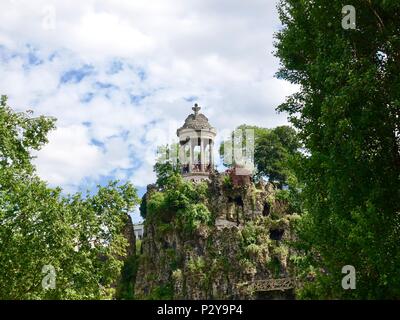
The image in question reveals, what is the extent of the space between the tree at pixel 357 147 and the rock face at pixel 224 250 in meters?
31.8

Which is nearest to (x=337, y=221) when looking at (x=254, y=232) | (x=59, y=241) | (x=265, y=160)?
(x=59, y=241)

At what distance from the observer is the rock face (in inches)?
1970

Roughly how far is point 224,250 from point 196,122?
21028mm

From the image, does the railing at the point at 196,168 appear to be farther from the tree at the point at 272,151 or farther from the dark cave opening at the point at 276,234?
the dark cave opening at the point at 276,234

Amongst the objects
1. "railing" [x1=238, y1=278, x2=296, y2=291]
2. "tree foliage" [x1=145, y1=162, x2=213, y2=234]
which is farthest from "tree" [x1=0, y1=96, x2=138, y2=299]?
"tree foliage" [x1=145, y1=162, x2=213, y2=234]

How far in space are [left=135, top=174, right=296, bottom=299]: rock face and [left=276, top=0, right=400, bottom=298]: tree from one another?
104 ft

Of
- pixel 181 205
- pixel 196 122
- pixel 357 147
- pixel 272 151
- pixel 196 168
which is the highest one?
pixel 196 122

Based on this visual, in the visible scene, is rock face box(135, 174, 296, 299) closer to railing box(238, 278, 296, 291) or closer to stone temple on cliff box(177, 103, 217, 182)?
railing box(238, 278, 296, 291)

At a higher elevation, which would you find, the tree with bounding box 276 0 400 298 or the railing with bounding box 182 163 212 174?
the railing with bounding box 182 163 212 174

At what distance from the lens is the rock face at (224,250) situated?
5003cm

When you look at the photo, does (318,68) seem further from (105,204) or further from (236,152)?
(236,152)

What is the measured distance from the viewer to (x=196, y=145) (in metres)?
68.6

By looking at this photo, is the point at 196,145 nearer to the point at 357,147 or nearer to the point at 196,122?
the point at 196,122

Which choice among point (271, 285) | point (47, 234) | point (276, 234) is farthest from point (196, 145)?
point (47, 234)
